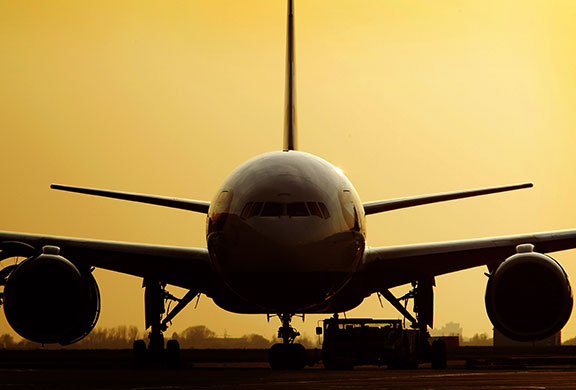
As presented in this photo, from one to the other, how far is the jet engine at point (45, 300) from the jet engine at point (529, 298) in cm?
731

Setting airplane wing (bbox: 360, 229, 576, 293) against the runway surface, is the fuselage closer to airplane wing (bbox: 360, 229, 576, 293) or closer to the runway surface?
the runway surface

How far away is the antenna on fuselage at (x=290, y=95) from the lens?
27781 millimetres

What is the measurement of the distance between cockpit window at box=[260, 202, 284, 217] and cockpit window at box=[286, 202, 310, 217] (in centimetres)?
12

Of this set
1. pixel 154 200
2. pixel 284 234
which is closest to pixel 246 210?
pixel 284 234

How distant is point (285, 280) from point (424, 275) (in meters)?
6.04

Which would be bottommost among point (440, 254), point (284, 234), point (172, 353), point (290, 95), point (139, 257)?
point (172, 353)

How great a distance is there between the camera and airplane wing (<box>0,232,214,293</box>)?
22.7m

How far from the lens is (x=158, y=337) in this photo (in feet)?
82.4

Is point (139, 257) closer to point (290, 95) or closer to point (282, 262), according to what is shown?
point (282, 262)

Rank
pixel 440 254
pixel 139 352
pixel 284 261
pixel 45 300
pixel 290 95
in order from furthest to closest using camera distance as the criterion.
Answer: pixel 290 95
pixel 139 352
pixel 440 254
pixel 45 300
pixel 284 261

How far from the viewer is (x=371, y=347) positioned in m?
24.5

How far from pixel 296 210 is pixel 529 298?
4421mm

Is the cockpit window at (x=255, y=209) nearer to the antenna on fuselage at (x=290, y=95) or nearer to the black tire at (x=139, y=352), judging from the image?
the black tire at (x=139, y=352)

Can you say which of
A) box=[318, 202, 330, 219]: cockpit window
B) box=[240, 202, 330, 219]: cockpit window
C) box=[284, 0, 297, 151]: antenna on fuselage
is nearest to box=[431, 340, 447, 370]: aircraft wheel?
box=[284, 0, 297, 151]: antenna on fuselage
